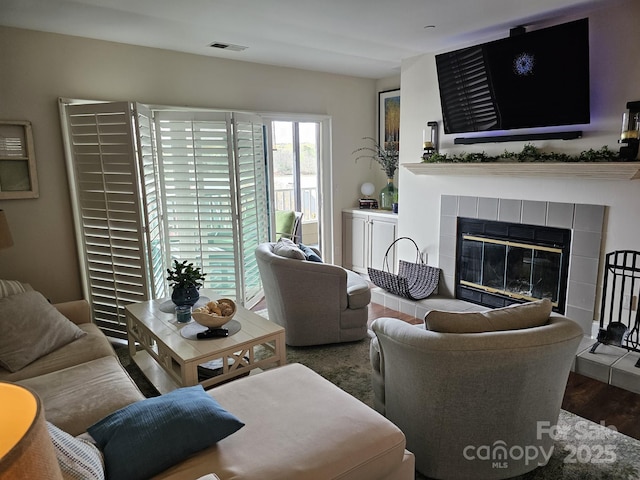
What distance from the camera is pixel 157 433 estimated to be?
1.50m

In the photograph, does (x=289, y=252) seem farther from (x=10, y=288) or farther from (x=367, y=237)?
(x=367, y=237)

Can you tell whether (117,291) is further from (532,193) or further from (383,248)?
(532,193)

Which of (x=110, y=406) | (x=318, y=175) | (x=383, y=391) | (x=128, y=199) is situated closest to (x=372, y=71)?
(x=318, y=175)

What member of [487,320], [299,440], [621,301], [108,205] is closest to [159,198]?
[108,205]

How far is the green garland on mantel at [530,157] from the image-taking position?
10.6ft

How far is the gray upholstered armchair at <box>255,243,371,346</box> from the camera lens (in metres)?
3.42

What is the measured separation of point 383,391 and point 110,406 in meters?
1.35

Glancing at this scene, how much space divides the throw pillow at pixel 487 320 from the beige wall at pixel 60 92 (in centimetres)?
322

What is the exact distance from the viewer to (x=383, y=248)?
5.37 m

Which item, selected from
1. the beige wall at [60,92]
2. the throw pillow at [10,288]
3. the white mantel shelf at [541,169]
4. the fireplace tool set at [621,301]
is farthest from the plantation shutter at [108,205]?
the fireplace tool set at [621,301]

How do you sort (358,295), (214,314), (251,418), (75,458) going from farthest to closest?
(358,295) < (214,314) < (251,418) < (75,458)

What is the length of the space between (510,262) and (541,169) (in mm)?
941

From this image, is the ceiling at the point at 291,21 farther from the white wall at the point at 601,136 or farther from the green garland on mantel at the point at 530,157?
the green garland on mantel at the point at 530,157

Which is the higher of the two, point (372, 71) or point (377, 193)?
point (372, 71)
